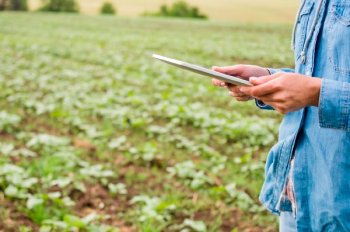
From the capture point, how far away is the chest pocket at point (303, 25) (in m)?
1.77

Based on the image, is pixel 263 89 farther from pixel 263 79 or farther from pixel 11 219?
pixel 11 219

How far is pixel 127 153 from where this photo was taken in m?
5.15

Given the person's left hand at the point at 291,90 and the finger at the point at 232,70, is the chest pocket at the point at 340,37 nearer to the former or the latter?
the person's left hand at the point at 291,90

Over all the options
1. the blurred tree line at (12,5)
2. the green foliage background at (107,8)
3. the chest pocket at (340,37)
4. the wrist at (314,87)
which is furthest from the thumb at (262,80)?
the green foliage background at (107,8)

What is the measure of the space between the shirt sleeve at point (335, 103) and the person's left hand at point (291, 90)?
2cm

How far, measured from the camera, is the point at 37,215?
357 centimetres

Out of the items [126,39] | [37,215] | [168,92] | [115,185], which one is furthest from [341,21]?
[126,39]

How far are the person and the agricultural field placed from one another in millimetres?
1830

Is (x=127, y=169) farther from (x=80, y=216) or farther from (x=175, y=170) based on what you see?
(x=80, y=216)

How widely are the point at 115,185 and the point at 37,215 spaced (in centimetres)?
92

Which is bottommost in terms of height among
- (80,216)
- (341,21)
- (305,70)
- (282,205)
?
(80,216)

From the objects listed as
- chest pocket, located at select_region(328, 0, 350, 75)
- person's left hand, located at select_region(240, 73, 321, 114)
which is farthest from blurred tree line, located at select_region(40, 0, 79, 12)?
person's left hand, located at select_region(240, 73, 321, 114)

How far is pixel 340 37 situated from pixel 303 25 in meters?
0.22

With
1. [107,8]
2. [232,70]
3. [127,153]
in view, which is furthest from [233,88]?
[107,8]
